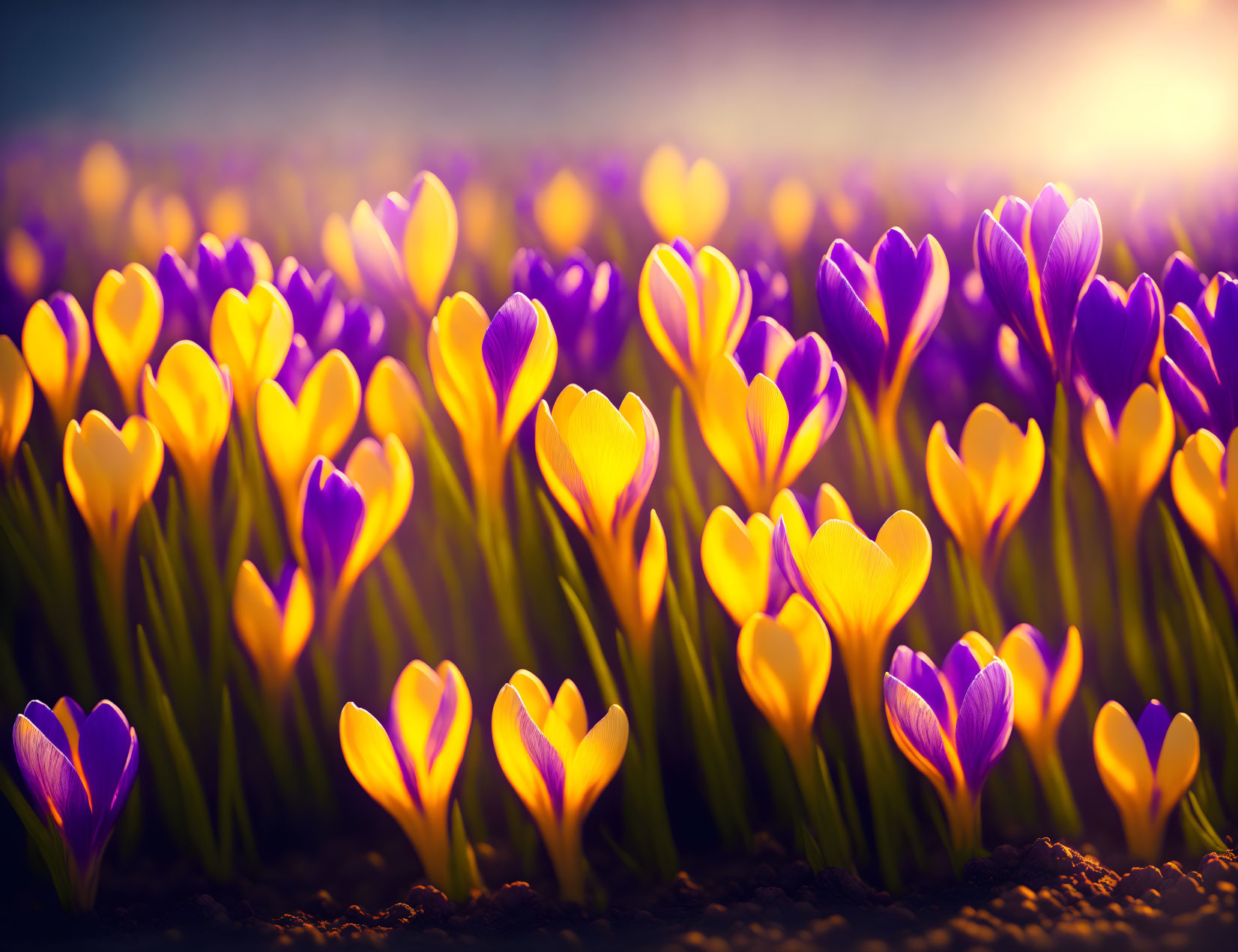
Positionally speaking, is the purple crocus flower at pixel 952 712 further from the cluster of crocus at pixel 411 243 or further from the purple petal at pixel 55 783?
the purple petal at pixel 55 783

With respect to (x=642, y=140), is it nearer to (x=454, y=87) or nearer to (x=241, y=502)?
(x=454, y=87)

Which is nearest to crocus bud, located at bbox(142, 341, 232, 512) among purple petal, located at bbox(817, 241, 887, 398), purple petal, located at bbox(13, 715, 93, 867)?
purple petal, located at bbox(13, 715, 93, 867)

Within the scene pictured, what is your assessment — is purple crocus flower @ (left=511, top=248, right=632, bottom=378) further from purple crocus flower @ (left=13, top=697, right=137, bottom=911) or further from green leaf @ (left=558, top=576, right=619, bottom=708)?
purple crocus flower @ (left=13, top=697, right=137, bottom=911)

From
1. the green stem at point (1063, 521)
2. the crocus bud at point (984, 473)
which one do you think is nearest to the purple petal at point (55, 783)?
the crocus bud at point (984, 473)

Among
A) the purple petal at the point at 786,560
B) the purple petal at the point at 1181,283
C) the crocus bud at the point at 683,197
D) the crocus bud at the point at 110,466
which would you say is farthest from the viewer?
the crocus bud at the point at 683,197

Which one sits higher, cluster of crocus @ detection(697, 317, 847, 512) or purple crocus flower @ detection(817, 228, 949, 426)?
purple crocus flower @ detection(817, 228, 949, 426)

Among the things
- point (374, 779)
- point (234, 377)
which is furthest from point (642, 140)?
point (374, 779)
